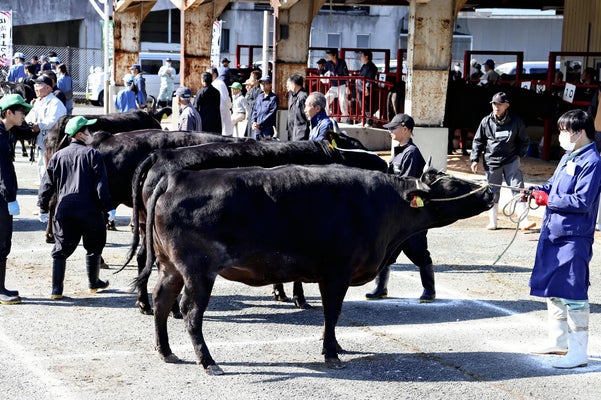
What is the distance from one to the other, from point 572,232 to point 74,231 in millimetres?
4620

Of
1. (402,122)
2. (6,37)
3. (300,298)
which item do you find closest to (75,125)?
(300,298)

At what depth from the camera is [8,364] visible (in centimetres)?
696

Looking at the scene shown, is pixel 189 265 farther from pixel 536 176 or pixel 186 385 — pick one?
pixel 536 176

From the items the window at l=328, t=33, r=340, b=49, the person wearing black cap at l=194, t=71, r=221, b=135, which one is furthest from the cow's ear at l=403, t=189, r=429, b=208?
the window at l=328, t=33, r=340, b=49

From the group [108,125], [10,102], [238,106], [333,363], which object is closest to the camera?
[333,363]

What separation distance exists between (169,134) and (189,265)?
3.34 m

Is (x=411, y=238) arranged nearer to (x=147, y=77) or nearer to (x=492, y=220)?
(x=492, y=220)

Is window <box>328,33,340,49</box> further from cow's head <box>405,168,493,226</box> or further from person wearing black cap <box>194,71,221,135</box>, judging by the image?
cow's head <box>405,168,493,226</box>

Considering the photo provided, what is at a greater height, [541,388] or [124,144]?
[124,144]

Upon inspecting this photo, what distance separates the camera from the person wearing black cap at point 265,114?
15891mm

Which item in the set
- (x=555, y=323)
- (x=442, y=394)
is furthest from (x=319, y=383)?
(x=555, y=323)

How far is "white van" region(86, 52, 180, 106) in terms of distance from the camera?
118 feet

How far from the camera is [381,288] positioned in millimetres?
9234

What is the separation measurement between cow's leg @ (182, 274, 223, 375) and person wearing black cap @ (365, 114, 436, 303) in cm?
250
